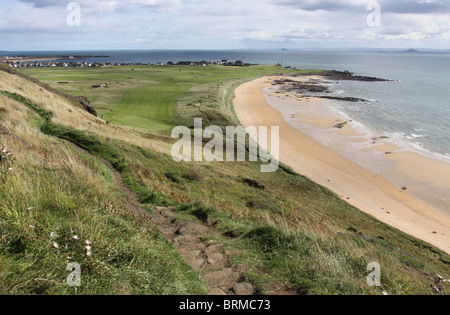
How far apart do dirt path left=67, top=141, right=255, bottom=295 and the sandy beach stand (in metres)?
14.9

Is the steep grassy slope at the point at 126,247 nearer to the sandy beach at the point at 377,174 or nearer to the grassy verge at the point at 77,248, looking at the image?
the grassy verge at the point at 77,248

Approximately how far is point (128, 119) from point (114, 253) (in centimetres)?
2868

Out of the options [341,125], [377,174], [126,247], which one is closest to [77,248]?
[126,247]

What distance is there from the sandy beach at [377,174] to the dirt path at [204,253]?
1487cm

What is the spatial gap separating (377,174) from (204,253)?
→ 78.0 feet

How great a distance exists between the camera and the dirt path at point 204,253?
480 cm

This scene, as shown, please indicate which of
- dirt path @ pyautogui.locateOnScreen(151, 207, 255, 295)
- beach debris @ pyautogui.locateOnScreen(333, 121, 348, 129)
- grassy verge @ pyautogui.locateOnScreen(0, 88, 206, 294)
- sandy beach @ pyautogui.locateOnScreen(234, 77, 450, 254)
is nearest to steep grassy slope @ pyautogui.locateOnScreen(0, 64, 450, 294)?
grassy verge @ pyautogui.locateOnScreen(0, 88, 206, 294)

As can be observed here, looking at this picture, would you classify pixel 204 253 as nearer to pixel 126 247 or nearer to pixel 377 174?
pixel 126 247

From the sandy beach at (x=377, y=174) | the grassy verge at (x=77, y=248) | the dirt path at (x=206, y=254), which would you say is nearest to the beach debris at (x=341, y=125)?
the sandy beach at (x=377, y=174)

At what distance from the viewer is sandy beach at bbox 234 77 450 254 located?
61.0ft

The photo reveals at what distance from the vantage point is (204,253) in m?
6.04
